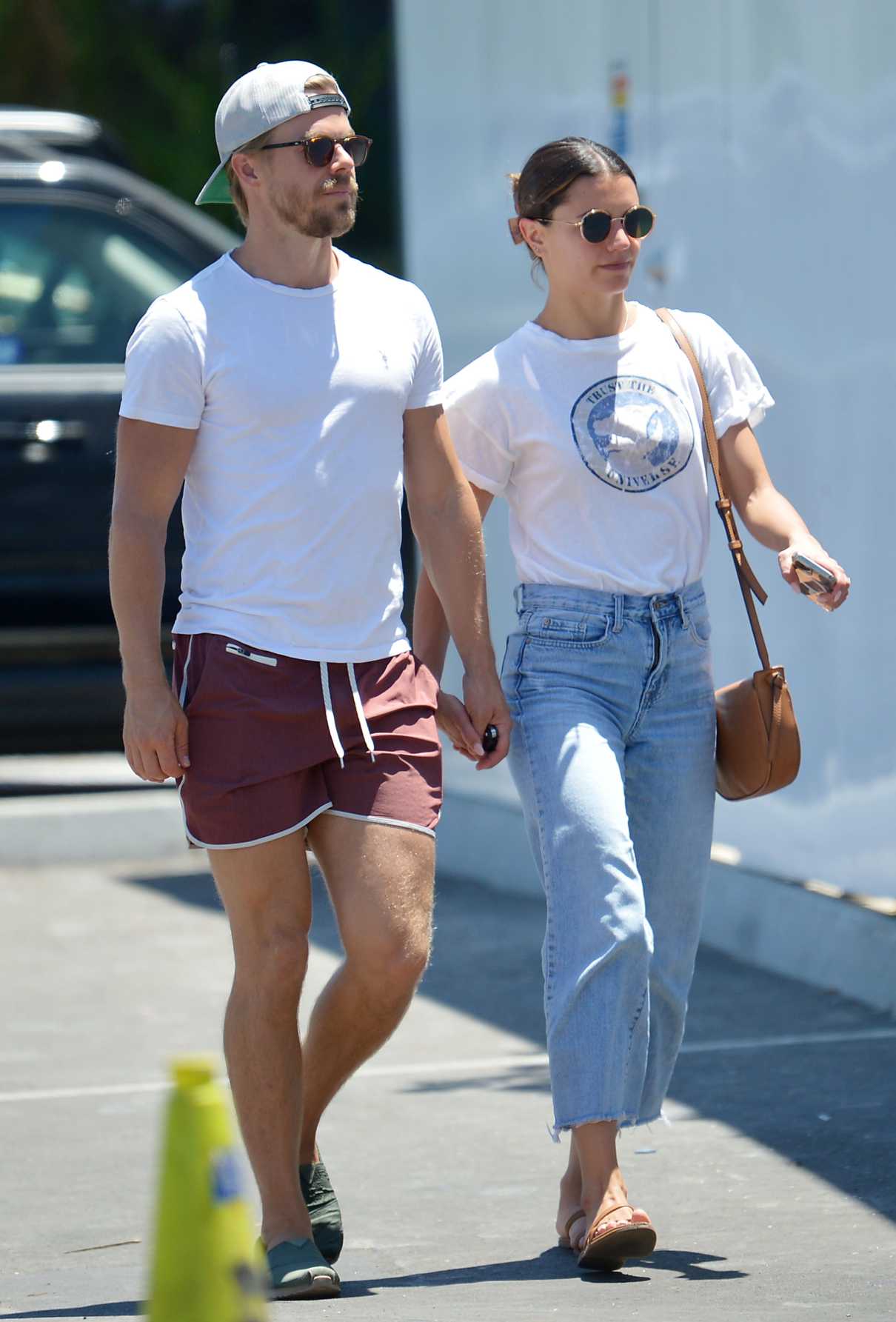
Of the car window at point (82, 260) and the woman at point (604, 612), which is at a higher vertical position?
the car window at point (82, 260)

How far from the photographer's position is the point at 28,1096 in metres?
5.70

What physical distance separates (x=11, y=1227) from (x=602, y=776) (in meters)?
1.46

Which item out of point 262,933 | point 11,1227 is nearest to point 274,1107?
point 262,933

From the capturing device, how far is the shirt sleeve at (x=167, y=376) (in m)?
3.99

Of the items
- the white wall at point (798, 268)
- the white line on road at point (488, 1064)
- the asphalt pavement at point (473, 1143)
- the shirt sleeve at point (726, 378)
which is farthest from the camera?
the white wall at point (798, 268)

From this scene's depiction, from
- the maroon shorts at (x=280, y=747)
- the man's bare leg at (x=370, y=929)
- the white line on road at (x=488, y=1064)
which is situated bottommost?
the white line on road at (x=488, y=1064)

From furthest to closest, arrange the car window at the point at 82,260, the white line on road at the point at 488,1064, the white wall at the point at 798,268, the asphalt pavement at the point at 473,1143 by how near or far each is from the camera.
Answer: the car window at the point at 82,260
the white wall at the point at 798,268
the white line on road at the point at 488,1064
the asphalt pavement at the point at 473,1143

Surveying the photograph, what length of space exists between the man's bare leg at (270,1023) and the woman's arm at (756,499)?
3.36 feet

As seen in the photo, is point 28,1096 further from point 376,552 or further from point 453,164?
point 453,164

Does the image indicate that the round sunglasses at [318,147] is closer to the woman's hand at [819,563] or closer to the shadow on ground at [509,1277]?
the woman's hand at [819,563]

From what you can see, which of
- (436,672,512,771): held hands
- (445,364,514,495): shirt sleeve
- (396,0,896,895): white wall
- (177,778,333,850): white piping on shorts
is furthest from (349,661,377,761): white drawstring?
(396,0,896,895): white wall

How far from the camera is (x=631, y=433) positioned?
4.32 m

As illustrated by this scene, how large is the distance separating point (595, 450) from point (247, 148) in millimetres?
784

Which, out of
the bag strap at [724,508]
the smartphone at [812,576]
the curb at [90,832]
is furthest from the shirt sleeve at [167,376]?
the curb at [90,832]
